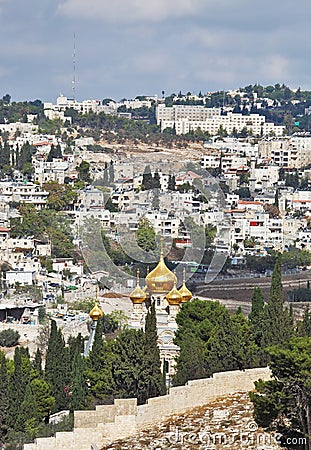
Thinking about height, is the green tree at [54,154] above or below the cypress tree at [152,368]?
below

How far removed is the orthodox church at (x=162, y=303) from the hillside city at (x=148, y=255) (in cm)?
3

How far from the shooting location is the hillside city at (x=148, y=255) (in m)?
19.9

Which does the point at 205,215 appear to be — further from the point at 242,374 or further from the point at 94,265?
the point at 242,374

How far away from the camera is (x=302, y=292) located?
152 ft

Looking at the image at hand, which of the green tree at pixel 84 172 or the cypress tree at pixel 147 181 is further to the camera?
the green tree at pixel 84 172

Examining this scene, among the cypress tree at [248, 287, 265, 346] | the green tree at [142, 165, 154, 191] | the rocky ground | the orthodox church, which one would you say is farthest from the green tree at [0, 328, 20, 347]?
the green tree at [142, 165, 154, 191]

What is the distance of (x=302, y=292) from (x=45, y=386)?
82.9 feet

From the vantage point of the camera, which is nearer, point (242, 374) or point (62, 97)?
point (242, 374)

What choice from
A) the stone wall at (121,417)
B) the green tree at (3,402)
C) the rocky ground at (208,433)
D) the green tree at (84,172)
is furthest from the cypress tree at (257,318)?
the green tree at (84,172)

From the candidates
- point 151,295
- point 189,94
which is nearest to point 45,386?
point 151,295

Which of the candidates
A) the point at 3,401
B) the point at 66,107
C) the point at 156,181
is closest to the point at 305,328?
the point at 3,401

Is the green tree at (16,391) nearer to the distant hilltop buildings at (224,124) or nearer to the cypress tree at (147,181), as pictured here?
the cypress tree at (147,181)

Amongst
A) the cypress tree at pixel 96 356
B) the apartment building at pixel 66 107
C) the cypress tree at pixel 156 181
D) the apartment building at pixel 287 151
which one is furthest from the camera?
the apartment building at pixel 66 107

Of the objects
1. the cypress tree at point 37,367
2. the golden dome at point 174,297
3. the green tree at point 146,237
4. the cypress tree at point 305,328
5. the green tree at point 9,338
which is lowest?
the green tree at point 9,338
